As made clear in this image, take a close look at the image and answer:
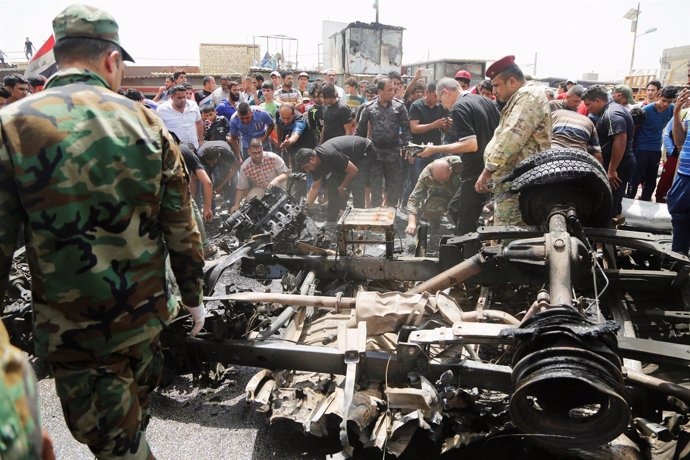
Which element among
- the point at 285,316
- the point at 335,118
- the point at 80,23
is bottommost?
the point at 285,316

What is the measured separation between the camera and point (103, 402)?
6.29 ft

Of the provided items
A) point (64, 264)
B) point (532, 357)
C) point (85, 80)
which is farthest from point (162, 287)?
point (532, 357)

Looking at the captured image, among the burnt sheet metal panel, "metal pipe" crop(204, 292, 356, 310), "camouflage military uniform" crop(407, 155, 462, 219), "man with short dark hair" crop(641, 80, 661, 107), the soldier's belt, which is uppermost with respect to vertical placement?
the burnt sheet metal panel

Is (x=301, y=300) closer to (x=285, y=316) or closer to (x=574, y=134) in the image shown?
(x=285, y=316)

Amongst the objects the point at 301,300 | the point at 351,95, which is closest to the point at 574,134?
the point at 301,300

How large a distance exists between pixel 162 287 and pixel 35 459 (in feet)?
4.14

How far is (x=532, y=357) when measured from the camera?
190 cm

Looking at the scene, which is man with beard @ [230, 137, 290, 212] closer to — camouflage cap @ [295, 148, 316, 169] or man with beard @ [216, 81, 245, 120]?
camouflage cap @ [295, 148, 316, 169]

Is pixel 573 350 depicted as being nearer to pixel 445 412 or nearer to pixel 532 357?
pixel 532 357

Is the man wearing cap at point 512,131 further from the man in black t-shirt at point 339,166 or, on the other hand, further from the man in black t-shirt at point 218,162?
the man in black t-shirt at point 218,162

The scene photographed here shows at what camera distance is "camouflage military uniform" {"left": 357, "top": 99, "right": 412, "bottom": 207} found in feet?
24.9

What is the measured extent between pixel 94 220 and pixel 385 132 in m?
6.19

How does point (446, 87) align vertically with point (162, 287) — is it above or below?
above

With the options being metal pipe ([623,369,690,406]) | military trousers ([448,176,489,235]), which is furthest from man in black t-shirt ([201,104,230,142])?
metal pipe ([623,369,690,406])
